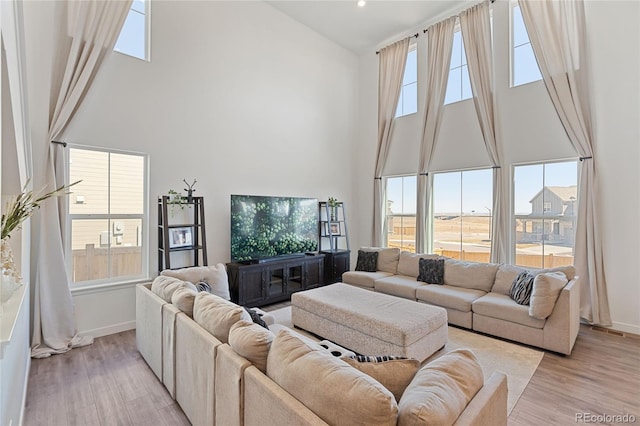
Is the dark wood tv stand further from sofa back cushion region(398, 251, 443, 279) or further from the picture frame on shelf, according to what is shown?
sofa back cushion region(398, 251, 443, 279)

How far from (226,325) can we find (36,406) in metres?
1.79

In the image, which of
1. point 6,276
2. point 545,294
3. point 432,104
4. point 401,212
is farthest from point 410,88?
point 6,276

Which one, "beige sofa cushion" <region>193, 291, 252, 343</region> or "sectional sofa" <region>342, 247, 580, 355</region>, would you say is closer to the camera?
"beige sofa cushion" <region>193, 291, 252, 343</region>

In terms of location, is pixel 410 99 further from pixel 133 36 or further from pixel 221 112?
pixel 133 36

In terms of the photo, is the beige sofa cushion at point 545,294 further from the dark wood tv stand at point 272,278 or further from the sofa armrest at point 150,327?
the sofa armrest at point 150,327

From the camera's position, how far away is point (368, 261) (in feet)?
17.6

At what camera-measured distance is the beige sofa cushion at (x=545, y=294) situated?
316cm

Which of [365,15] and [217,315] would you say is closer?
[217,315]

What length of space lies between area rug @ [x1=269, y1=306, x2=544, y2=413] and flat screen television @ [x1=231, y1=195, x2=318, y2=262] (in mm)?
1724

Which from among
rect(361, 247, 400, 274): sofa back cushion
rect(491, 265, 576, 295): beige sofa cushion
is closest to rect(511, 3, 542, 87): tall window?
rect(491, 265, 576, 295): beige sofa cushion

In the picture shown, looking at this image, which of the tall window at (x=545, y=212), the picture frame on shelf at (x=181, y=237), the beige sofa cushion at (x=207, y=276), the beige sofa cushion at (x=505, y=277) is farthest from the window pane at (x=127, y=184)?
the tall window at (x=545, y=212)

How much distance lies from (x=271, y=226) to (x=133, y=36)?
3.26 m

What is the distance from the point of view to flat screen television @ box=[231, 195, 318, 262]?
4.80m

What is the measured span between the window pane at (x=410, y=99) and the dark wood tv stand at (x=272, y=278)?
134 inches
